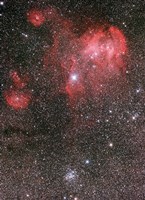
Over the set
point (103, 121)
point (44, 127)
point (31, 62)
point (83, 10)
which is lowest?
point (44, 127)

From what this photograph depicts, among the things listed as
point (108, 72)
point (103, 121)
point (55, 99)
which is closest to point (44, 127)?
point (55, 99)

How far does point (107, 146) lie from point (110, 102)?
5.42 ft

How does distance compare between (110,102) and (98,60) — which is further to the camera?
(110,102)

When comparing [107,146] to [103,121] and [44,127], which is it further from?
[44,127]

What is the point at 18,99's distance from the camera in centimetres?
1314

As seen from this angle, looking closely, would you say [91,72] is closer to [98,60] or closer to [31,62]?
[98,60]

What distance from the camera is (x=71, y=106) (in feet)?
44.3

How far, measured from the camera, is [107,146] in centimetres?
1377

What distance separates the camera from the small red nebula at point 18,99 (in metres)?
12.9

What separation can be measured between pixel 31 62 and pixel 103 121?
11.0 feet

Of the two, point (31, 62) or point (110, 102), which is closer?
point (31, 62)

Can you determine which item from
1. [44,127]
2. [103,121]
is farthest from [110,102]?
[44,127]

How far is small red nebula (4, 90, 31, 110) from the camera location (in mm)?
12866

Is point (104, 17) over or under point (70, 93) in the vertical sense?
over
